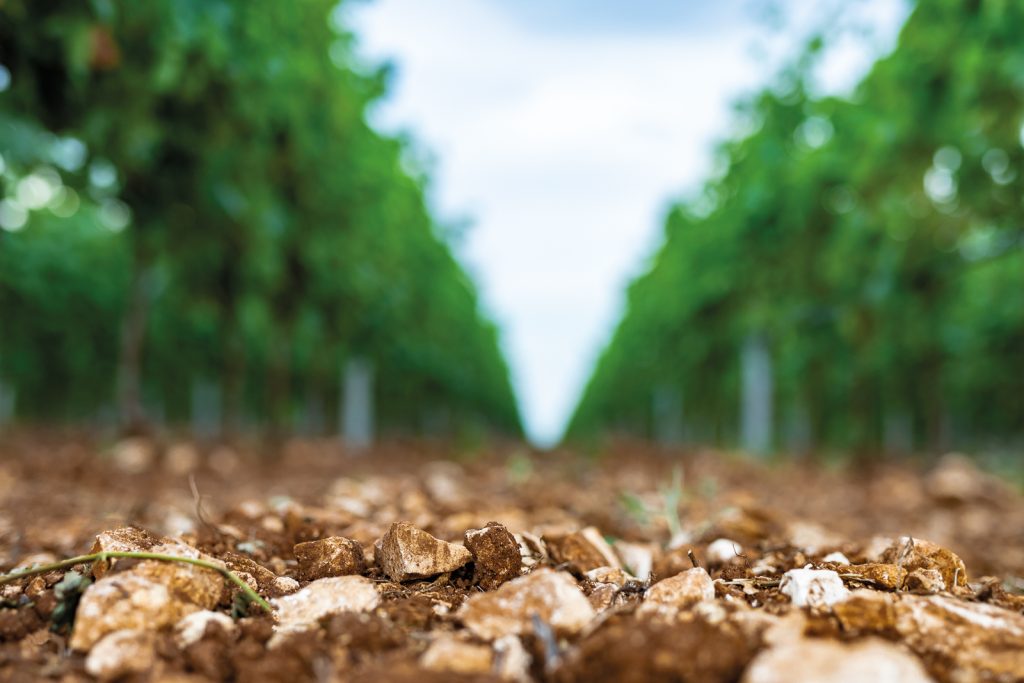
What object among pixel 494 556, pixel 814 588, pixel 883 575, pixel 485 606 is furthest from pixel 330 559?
pixel 883 575

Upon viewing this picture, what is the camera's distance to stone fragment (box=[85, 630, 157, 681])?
1152mm

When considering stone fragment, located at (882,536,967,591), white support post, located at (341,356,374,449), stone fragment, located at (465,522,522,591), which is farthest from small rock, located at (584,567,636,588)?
white support post, located at (341,356,374,449)

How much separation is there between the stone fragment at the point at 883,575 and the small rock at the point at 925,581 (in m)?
0.02

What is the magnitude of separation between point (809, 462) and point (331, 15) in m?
8.61

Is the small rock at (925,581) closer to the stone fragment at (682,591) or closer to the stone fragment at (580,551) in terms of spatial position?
the stone fragment at (682,591)

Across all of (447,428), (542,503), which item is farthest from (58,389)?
(542,503)

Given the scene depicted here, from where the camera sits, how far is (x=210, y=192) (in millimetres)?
6188

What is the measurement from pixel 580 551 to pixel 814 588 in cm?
65

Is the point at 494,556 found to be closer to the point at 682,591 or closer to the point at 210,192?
the point at 682,591

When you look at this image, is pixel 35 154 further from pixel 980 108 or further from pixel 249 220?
pixel 980 108

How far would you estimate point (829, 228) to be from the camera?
9.83 metres

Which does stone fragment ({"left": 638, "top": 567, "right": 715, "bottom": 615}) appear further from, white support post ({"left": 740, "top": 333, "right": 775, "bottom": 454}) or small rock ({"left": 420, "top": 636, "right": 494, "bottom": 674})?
white support post ({"left": 740, "top": 333, "right": 775, "bottom": 454})

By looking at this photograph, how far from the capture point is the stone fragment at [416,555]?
1594mm

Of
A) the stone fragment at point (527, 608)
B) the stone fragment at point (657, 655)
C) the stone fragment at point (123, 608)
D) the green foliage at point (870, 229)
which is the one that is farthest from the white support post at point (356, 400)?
the stone fragment at point (657, 655)
